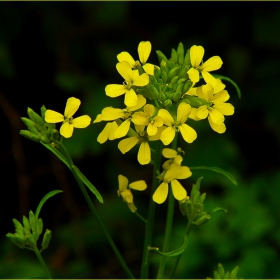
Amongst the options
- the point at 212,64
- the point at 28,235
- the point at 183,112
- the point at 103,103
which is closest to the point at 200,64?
the point at 212,64

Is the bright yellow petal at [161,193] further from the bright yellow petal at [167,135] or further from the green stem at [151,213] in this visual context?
the bright yellow petal at [167,135]

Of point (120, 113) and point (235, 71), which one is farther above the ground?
point (120, 113)

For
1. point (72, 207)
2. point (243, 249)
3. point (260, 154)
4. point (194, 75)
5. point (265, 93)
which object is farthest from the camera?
point (260, 154)

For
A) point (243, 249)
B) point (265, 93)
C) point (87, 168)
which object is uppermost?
point (265, 93)

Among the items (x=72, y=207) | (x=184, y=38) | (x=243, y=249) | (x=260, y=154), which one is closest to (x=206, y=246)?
(x=243, y=249)

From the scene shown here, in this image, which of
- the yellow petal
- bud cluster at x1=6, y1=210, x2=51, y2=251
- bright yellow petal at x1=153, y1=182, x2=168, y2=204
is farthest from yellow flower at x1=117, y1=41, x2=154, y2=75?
bud cluster at x1=6, y1=210, x2=51, y2=251

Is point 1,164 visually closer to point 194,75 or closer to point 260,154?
point 260,154

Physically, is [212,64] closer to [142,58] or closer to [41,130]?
[142,58]
